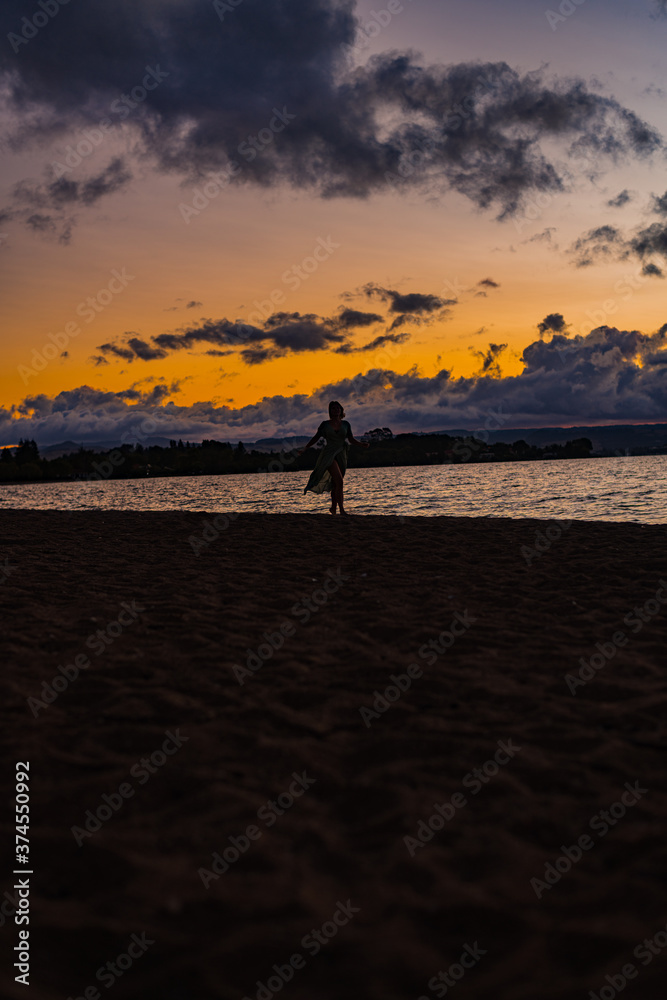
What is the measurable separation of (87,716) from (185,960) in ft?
8.73

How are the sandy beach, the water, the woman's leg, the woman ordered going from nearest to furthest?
the sandy beach
the woman
the woman's leg
the water

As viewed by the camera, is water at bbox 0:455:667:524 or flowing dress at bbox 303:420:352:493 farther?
water at bbox 0:455:667:524

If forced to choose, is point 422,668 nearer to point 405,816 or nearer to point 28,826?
point 405,816

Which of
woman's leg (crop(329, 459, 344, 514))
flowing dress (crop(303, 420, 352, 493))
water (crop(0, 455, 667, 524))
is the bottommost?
water (crop(0, 455, 667, 524))

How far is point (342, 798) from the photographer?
4.01m

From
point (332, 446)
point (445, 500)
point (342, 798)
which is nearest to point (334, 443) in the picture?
point (332, 446)

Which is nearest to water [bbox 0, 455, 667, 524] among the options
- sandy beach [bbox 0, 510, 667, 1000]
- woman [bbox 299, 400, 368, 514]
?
woman [bbox 299, 400, 368, 514]

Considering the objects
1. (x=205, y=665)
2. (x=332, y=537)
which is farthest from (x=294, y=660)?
(x=332, y=537)

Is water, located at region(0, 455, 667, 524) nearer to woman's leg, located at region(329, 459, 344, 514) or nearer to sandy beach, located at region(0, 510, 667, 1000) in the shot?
woman's leg, located at region(329, 459, 344, 514)

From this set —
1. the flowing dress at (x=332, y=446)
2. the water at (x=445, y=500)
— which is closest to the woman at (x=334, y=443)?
the flowing dress at (x=332, y=446)

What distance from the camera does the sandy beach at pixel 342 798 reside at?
287cm

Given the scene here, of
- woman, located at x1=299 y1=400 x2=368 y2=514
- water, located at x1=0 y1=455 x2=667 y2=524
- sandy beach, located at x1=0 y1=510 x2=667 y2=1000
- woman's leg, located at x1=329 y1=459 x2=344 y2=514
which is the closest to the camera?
sandy beach, located at x1=0 y1=510 x2=667 y2=1000

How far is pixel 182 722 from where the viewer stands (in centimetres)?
497

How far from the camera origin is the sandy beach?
2.87 m
